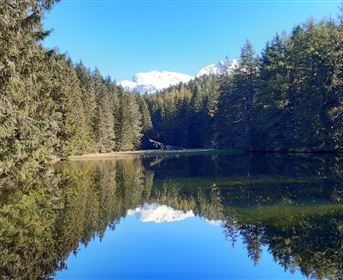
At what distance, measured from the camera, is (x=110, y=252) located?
41.0 ft

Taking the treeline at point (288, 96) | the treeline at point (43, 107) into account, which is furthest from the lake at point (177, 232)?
the treeline at point (288, 96)

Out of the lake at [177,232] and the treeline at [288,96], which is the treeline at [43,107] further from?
the treeline at [288,96]

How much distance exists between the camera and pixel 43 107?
113ft

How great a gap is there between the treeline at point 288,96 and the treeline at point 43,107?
24588 mm

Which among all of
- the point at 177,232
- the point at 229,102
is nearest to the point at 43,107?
the point at 177,232

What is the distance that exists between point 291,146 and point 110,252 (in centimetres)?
4883

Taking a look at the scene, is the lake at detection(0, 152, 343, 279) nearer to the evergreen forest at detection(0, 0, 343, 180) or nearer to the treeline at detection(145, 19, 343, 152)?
the evergreen forest at detection(0, 0, 343, 180)

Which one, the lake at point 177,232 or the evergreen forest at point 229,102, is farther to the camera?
the evergreen forest at point 229,102

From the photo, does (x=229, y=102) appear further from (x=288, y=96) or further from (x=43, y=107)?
(x=43, y=107)

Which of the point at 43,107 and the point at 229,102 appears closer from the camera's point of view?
the point at 43,107

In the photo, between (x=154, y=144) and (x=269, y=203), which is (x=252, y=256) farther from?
(x=154, y=144)

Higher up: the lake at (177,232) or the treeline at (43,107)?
the treeline at (43,107)

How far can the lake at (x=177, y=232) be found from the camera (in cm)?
1030

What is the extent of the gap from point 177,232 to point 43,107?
23.0 m
